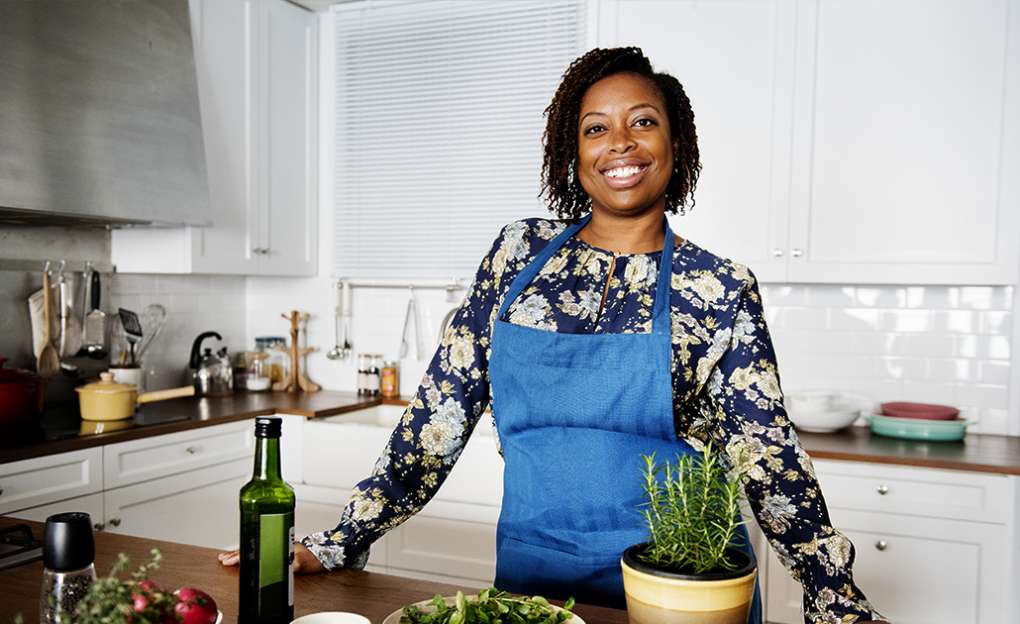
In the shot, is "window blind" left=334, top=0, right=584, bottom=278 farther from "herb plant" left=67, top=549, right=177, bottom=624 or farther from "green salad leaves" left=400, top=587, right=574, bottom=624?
"herb plant" left=67, top=549, right=177, bottom=624

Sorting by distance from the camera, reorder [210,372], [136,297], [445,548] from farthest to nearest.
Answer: [210,372]
[136,297]
[445,548]

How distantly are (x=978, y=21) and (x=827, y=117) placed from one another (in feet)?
1.86

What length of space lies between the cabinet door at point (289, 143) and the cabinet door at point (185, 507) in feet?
3.22

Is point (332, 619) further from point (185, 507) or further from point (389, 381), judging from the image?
point (389, 381)

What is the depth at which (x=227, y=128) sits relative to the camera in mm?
3596

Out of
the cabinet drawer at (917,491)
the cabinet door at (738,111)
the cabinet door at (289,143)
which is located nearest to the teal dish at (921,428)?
the cabinet drawer at (917,491)

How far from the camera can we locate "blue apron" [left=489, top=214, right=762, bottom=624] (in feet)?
4.83

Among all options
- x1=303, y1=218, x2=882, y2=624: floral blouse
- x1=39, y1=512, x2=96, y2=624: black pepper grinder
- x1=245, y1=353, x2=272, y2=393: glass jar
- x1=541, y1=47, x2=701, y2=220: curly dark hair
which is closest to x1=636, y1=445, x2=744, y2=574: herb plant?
x1=303, y1=218, x2=882, y2=624: floral blouse

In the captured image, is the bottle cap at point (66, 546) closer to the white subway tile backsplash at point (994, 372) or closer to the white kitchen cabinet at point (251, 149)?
the white kitchen cabinet at point (251, 149)

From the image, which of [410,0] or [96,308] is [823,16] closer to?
[410,0]

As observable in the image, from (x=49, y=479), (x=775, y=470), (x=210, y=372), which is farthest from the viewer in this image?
(x=210, y=372)

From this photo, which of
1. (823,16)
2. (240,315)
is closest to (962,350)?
(823,16)

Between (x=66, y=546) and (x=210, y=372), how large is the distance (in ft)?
9.70

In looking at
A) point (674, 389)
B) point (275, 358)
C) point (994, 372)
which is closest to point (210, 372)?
point (275, 358)
